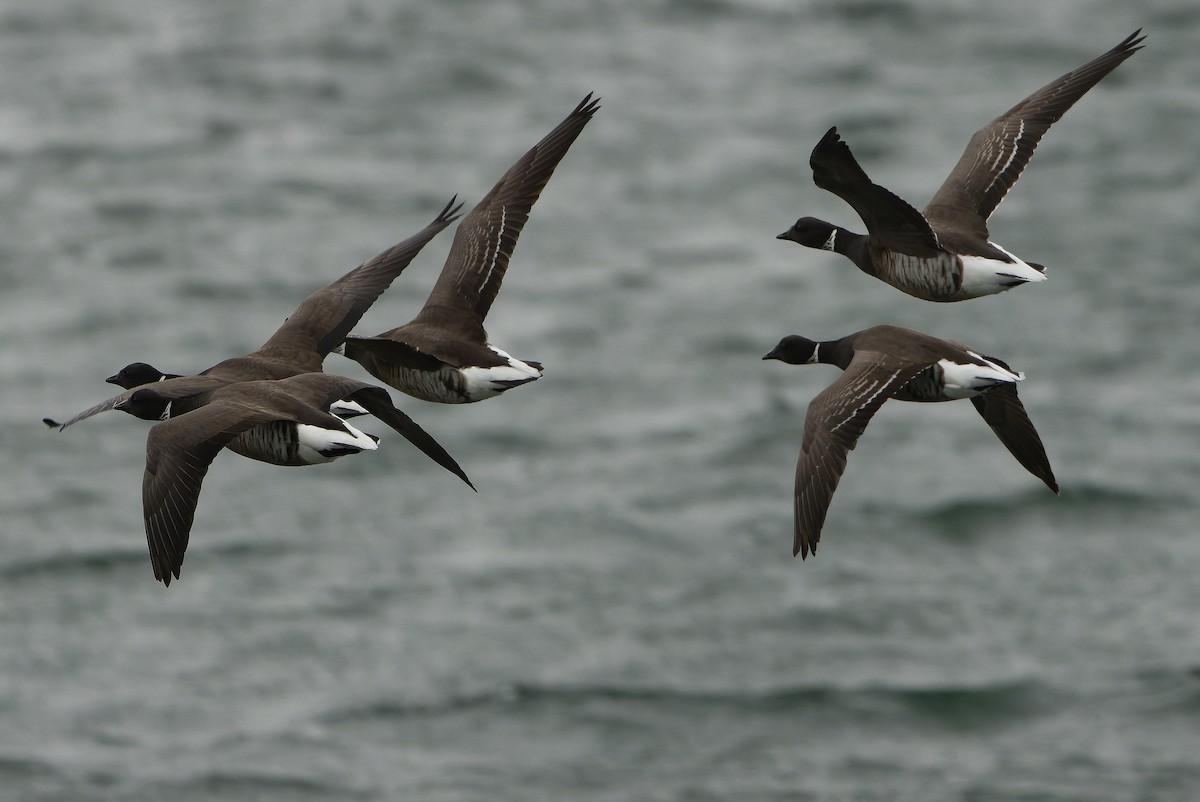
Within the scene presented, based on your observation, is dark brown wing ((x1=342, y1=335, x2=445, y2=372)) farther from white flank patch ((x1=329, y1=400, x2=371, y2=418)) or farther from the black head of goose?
white flank patch ((x1=329, y1=400, x2=371, y2=418))

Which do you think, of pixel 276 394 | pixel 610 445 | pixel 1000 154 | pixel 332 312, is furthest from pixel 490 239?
pixel 610 445

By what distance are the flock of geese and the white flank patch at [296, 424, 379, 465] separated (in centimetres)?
1

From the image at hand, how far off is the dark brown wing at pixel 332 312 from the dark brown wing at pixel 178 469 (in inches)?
77.8

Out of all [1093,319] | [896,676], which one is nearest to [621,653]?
[896,676]

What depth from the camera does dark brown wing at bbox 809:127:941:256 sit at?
11938 millimetres

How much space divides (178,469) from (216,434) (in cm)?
31

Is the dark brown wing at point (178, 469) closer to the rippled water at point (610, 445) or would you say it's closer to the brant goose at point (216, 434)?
the brant goose at point (216, 434)

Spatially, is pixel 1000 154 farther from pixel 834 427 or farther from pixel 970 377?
pixel 834 427

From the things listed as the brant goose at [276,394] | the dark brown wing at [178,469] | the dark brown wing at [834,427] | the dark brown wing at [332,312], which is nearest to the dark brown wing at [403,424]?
the brant goose at [276,394]

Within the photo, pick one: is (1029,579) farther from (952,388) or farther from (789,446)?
(952,388)

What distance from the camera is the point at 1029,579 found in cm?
4800

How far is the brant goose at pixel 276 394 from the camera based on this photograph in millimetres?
11969

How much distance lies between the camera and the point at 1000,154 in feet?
47.1

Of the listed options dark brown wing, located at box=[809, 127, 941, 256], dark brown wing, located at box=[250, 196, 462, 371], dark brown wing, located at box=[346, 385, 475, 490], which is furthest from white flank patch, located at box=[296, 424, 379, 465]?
dark brown wing, located at box=[809, 127, 941, 256]
